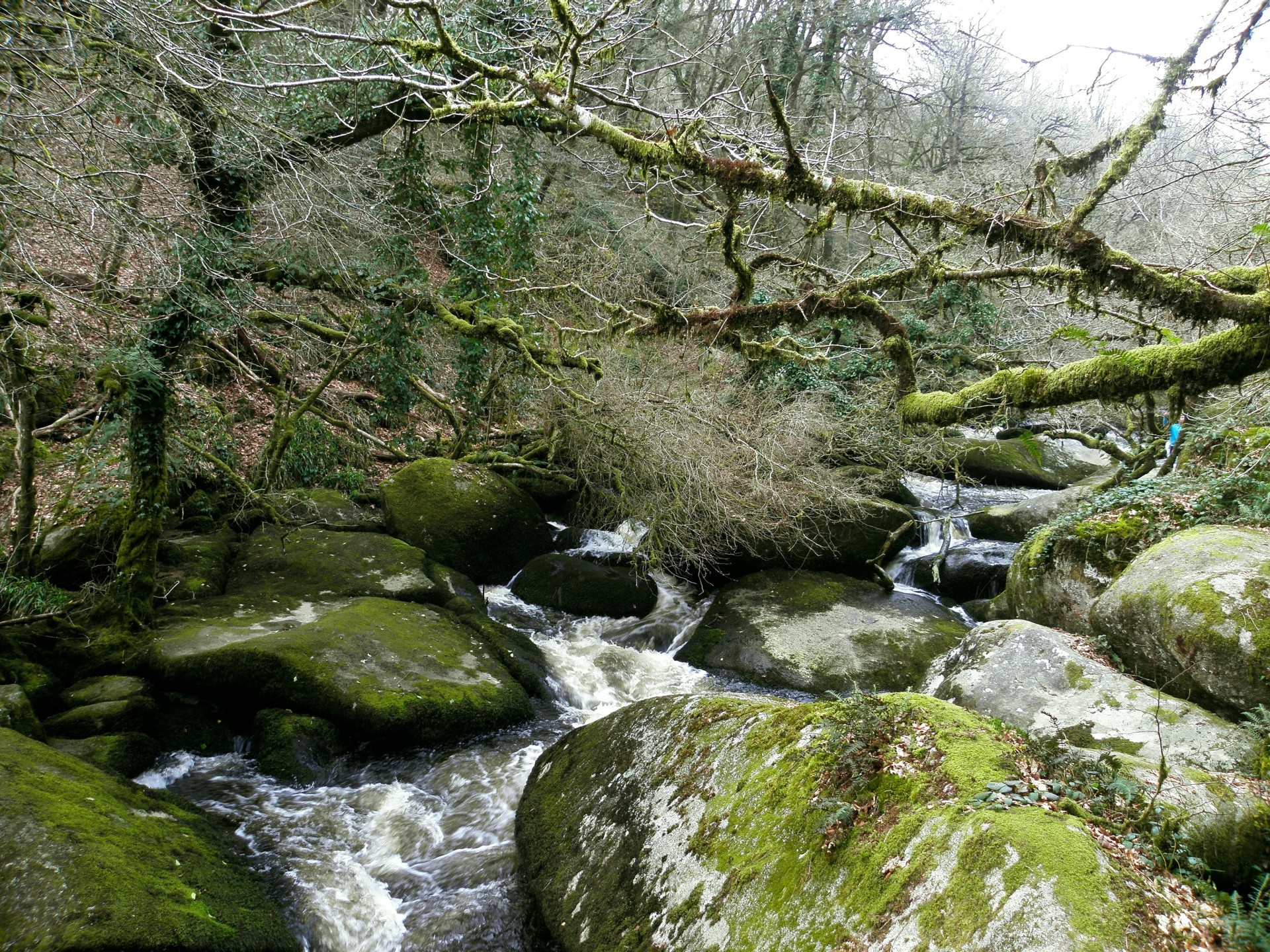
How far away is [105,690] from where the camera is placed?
18.3 feet

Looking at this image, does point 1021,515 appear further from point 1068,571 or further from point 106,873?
point 106,873

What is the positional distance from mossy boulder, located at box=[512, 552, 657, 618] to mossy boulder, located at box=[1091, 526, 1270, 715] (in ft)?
18.7

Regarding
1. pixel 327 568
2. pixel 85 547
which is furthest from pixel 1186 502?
pixel 85 547

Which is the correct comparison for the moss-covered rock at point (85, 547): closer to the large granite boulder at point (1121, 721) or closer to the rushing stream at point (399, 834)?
the rushing stream at point (399, 834)

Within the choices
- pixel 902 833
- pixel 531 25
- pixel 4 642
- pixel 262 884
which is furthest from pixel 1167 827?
pixel 531 25

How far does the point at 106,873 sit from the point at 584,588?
6929 mm

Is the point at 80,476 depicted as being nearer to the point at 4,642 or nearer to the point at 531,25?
the point at 4,642

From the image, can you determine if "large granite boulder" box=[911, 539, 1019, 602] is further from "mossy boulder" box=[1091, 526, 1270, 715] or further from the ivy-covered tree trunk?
the ivy-covered tree trunk

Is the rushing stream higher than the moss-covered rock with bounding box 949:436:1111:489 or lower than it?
lower

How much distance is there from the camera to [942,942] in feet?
7.07

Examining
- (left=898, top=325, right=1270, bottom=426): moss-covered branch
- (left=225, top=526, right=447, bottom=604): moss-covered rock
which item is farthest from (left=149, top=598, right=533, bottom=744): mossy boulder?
(left=898, top=325, right=1270, bottom=426): moss-covered branch

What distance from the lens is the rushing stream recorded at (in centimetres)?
420

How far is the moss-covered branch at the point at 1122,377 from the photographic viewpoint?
280 centimetres

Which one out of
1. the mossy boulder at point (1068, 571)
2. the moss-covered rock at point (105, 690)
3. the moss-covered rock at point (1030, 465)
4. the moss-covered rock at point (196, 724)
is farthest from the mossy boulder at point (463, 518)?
the moss-covered rock at point (1030, 465)
